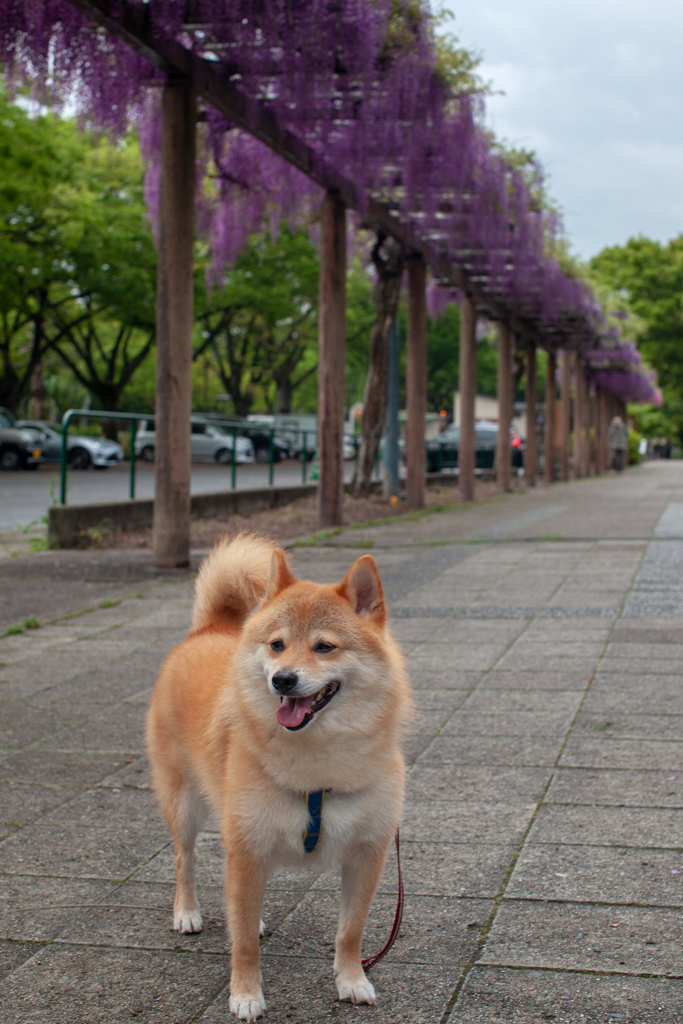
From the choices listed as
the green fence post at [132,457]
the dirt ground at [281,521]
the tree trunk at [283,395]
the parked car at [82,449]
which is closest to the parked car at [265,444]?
the dirt ground at [281,521]

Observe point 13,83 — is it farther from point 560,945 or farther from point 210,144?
point 560,945

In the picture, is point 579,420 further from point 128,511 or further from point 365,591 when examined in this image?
point 365,591

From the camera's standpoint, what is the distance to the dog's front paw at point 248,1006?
285cm

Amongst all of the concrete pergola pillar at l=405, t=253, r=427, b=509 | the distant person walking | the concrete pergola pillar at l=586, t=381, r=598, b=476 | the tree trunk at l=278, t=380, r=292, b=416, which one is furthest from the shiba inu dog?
the tree trunk at l=278, t=380, r=292, b=416

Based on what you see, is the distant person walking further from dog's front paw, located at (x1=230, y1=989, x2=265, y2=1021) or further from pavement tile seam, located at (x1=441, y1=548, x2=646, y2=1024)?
dog's front paw, located at (x1=230, y1=989, x2=265, y2=1021)

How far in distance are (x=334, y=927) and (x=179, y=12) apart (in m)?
8.66

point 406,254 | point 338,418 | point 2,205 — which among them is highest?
point 2,205

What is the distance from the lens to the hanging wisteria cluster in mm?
10375

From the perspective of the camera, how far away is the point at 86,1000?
292cm

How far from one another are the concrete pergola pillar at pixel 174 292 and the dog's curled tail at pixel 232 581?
689 centimetres

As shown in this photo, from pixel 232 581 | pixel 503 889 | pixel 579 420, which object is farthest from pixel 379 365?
pixel 579 420

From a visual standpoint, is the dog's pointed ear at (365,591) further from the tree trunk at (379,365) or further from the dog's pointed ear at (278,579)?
the tree trunk at (379,365)

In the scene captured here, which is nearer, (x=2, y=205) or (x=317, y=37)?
(x=317, y=37)

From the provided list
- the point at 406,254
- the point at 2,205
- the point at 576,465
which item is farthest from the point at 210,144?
the point at 576,465
